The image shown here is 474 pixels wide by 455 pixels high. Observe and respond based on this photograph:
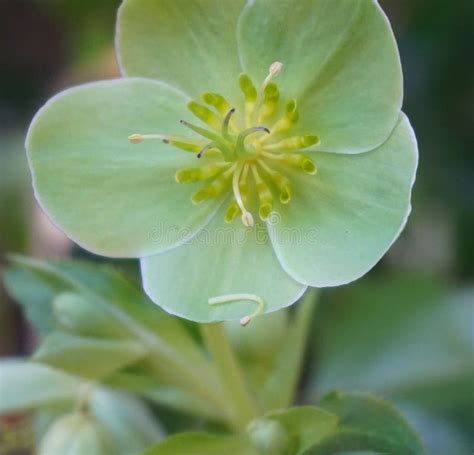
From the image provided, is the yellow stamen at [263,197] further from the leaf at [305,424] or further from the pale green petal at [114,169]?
the leaf at [305,424]

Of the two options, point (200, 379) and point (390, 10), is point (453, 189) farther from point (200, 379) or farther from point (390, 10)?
point (200, 379)

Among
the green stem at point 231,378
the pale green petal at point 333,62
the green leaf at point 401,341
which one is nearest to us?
the pale green petal at point 333,62

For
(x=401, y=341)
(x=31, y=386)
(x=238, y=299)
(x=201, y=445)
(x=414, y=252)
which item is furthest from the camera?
(x=414, y=252)

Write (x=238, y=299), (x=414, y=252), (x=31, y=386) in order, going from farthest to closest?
(x=414, y=252) < (x=31, y=386) < (x=238, y=299)

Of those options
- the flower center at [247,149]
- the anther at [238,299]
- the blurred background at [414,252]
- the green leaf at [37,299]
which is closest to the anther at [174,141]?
the flower center at [247,149]

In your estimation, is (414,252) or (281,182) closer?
(281,182)

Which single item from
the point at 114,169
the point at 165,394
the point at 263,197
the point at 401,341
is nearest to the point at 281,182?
the point at 263,197

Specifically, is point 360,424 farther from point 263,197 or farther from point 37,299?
point 37,299

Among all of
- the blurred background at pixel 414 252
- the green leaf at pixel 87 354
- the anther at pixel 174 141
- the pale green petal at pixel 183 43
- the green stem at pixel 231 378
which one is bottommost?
the green stem at pixel 231 378
